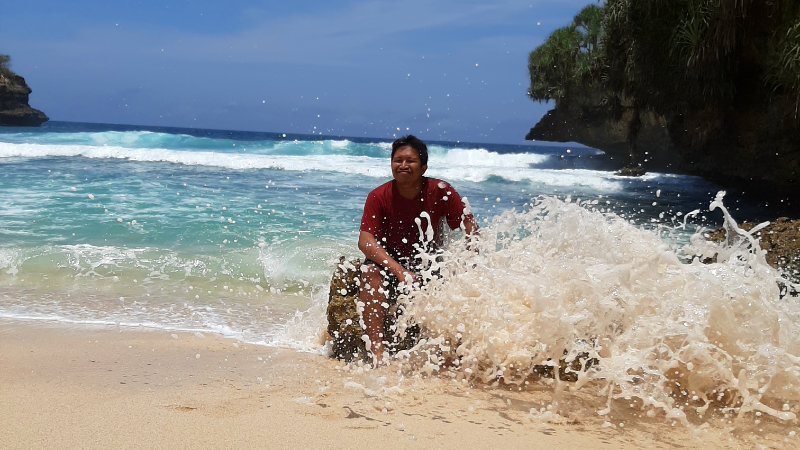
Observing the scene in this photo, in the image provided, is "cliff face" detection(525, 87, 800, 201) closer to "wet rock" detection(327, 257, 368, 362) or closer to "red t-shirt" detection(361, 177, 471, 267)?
"red t-shirt" detection(361, 177, 471, 267)

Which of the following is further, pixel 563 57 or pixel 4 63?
pixel 4 63

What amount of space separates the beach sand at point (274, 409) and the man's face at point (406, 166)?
1139 millimetres

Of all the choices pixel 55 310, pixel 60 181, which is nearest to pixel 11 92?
pixel 60 181

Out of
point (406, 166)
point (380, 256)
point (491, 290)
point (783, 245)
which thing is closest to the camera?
point (491, 290)

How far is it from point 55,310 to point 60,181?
9028mm

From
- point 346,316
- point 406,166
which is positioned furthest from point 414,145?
point 346,316

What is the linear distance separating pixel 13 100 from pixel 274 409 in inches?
2458

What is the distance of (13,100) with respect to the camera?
5575cm

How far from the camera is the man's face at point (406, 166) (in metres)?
4.03

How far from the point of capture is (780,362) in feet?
10.5

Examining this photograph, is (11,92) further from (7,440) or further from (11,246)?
(7,440)

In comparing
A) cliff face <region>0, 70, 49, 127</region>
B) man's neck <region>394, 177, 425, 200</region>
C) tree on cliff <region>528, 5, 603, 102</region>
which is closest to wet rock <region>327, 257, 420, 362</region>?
man's neck <region>394, 177, 425, 200</region>

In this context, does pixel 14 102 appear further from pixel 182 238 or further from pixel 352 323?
pixel 352 323

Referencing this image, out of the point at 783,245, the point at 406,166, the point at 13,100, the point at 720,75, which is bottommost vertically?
the point at 783,245
